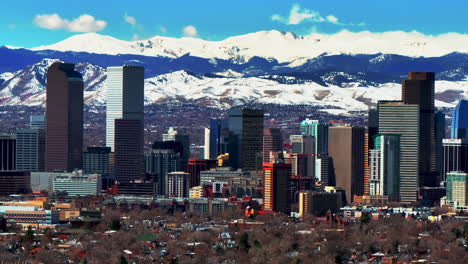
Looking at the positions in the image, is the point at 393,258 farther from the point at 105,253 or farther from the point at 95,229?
the point at 95,229

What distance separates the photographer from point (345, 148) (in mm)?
131375

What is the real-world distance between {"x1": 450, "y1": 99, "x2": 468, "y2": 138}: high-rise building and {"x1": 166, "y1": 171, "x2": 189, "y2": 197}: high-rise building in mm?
42415

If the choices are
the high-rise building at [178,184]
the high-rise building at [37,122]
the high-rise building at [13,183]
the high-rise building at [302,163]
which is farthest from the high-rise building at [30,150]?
the high-rise building at [302,163]

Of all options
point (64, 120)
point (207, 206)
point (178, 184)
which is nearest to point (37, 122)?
point (64, 120)

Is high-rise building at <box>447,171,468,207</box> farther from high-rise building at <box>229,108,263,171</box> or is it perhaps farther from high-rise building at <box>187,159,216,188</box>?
high-rise building at <box>187,159,216,188</box>

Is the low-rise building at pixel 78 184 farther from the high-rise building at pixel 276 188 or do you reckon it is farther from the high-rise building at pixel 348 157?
the high-rise building at pixel 348 157

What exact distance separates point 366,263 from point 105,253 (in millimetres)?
11002

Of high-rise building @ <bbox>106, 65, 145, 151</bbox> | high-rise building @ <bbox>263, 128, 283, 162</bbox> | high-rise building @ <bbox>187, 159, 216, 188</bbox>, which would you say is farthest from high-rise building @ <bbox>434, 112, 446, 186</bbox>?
high-rise building @ <bbox>106, 65, 145, 151</bbox>

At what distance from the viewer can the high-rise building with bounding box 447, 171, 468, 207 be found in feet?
382

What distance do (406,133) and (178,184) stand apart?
774 inches

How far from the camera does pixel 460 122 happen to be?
547 feet

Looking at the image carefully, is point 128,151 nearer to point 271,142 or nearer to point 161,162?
point 161,162

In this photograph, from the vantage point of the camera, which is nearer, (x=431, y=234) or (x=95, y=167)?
(x=431, y=234)

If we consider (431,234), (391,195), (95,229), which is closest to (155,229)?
(95,229)
